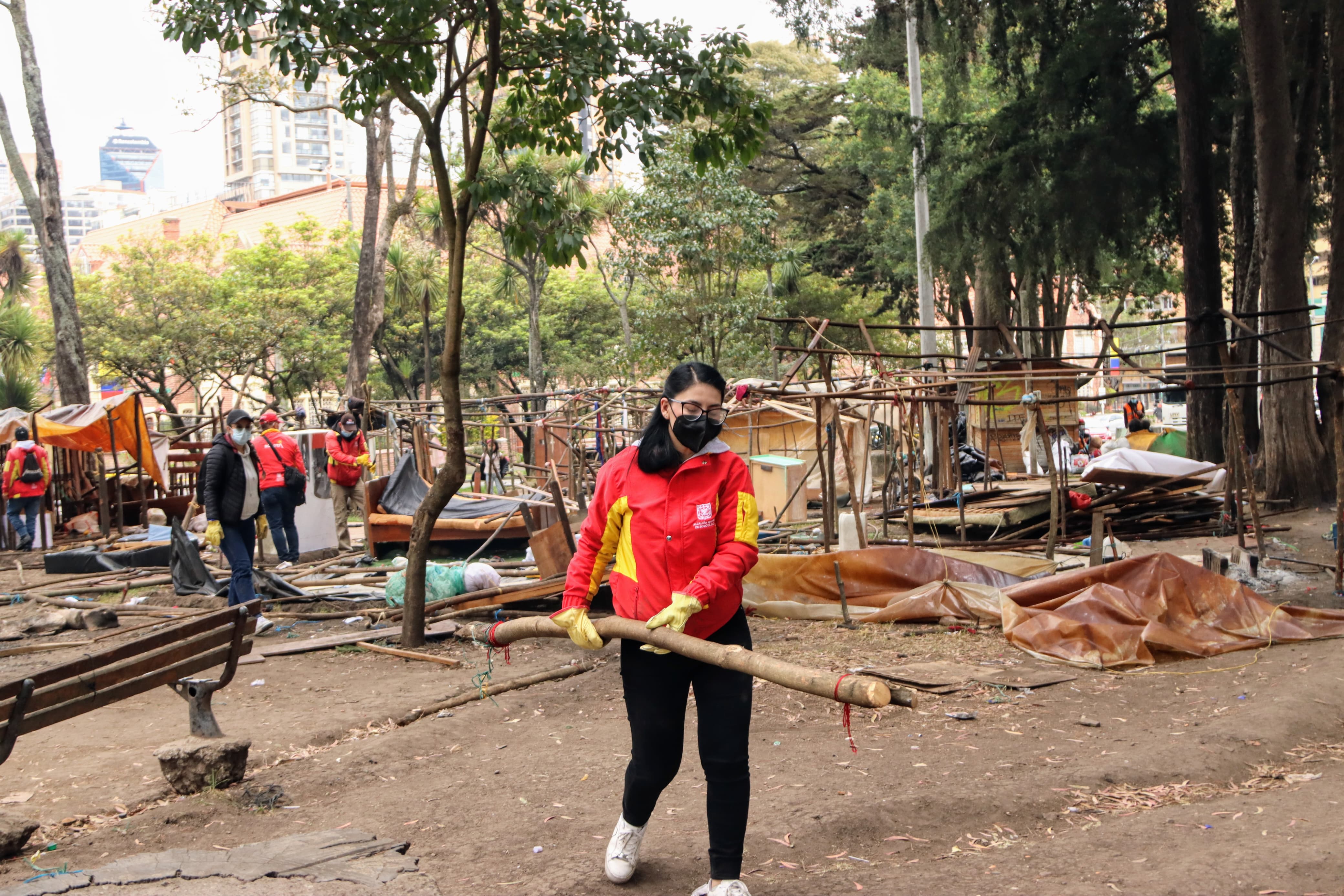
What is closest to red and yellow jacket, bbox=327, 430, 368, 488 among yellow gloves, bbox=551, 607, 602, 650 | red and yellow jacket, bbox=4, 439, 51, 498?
red and yellow jacket, bbox=4, 439, 51, 498

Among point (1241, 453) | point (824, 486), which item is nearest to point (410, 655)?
point (824, 486)

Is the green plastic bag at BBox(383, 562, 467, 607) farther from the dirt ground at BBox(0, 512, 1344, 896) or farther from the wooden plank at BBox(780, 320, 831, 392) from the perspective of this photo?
the wooden plank at BBox(780, 320, 831, 392)

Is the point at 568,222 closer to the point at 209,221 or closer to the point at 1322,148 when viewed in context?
the point at 1322,148

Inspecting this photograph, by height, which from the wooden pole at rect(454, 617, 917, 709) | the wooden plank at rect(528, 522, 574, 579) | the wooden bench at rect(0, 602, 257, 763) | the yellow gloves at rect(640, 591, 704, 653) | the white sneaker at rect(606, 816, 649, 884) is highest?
the yellow gloves at rect(640, 591, 704, 653)

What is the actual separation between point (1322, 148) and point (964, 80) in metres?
5.12

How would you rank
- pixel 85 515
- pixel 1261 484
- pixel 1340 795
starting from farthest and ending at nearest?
pixel 85 515 < pixel 1261 484 < pixel 1340 795

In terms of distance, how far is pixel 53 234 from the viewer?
1902cm

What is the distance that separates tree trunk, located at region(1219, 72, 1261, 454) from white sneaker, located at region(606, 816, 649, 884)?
1260 centimetres

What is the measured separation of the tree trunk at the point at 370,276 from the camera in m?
22.8

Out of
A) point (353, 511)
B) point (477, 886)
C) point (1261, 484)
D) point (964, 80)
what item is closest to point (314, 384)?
point (353, 511)

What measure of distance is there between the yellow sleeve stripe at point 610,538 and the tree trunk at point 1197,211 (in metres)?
12.9

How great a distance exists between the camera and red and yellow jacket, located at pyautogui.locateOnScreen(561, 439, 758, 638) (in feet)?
11.5

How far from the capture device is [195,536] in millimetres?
14523

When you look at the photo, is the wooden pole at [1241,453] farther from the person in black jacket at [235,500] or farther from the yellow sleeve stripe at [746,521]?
the person in black jacket at [235,500]
